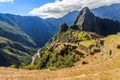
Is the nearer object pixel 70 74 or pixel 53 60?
pixel 70 74

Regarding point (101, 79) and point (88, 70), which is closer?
point (101, 79)

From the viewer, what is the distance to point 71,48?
17650 cm

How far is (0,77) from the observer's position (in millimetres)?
40719

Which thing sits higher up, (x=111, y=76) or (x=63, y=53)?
(x=111, y=76)

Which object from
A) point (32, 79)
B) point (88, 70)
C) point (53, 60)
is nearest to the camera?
point (32, 79)

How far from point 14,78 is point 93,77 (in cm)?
1087

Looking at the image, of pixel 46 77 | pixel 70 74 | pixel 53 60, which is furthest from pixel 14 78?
pixel 53 60

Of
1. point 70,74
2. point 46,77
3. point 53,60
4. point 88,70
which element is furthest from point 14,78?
point 53,60

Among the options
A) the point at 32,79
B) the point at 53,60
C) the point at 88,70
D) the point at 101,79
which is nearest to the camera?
the point at 101,79

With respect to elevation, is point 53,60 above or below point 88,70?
below

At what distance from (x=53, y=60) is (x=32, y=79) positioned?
13311 cm

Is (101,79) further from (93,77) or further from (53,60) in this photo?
(53,60)

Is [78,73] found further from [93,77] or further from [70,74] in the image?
[93,77]

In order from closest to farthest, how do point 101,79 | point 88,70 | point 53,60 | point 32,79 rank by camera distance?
1. point 101,79
2. point 32,79
3. point 88,70
4. point 53,60
